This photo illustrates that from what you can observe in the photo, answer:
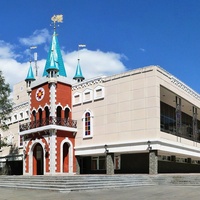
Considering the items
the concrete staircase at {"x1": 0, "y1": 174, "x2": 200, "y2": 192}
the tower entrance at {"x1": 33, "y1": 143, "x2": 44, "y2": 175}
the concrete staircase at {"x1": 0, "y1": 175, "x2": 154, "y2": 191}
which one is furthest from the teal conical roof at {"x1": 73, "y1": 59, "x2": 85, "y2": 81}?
the concrete staircase at {"x1": 0, "y1": 175, "x2": 154, "y2": 191}

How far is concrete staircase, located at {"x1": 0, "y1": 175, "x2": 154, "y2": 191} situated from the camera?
60.1ft

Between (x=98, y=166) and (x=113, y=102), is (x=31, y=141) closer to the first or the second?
(x=98, y=166)

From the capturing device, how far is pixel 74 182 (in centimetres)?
1847

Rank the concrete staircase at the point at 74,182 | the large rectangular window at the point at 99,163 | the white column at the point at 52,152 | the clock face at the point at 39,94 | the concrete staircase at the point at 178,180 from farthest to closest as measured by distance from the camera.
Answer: the clock face at the point at 39,94 → the large rectangular window at the point at 99,163 → the white column at the point at 52,152 → the concrete staircase at the point at 178,180 → the concrete staircase at the point at 74,182

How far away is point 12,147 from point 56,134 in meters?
11.7

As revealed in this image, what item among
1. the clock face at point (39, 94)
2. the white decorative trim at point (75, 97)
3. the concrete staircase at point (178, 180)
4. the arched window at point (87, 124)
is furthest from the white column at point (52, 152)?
the concrete staircase at point (178, 180)

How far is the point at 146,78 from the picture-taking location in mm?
27312

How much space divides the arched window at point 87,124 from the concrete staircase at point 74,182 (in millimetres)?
7861

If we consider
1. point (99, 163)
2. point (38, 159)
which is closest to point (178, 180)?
point (99, 163)

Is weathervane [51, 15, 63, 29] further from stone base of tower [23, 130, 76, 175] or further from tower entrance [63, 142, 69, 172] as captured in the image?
tower entrance [63, 142, 69, 172]

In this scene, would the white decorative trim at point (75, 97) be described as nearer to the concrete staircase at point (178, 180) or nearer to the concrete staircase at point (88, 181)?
the concrete staircase at point (88, 181)

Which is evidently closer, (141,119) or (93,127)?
(141,119)

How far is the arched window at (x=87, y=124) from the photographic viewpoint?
99.5ft

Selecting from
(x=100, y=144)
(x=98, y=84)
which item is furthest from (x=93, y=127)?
(x=98, y=84)
